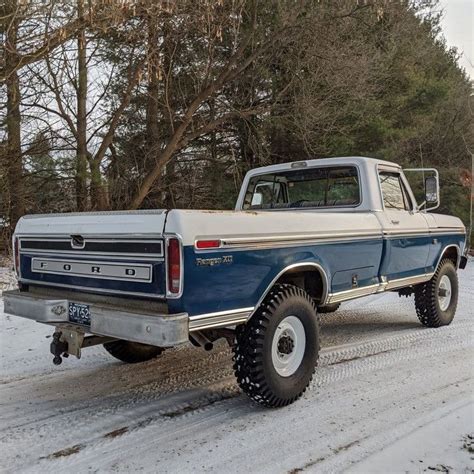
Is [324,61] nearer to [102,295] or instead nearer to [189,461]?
[102,295]

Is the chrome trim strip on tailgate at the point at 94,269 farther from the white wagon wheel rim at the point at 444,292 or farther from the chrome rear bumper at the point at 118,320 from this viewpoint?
the white wagon wheel rim at the point at 444,292

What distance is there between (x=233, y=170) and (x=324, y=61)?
3.78m

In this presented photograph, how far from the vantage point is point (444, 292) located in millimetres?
6492

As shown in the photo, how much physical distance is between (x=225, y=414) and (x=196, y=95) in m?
9.68

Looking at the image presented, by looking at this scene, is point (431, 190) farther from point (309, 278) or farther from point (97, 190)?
point (97, 190)

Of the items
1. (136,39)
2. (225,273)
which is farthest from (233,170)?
(225,273)

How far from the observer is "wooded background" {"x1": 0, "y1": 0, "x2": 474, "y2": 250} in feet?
31.8

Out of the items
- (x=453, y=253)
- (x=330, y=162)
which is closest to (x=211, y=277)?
(x=330, y=162)

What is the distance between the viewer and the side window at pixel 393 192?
5.46 metres

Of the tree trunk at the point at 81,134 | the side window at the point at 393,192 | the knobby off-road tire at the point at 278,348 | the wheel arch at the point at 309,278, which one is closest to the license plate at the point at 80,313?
the knobby off-road tire at the point at 278,348

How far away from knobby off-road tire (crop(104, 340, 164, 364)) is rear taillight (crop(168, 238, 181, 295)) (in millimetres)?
1681

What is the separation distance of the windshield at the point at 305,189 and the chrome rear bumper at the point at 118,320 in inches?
112

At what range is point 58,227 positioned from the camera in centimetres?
384

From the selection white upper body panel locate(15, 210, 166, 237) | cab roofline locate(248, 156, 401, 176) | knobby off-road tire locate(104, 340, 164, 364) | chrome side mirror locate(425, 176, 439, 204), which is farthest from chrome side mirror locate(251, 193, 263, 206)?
white upper body panel locate(15, 210, 166, 237)
